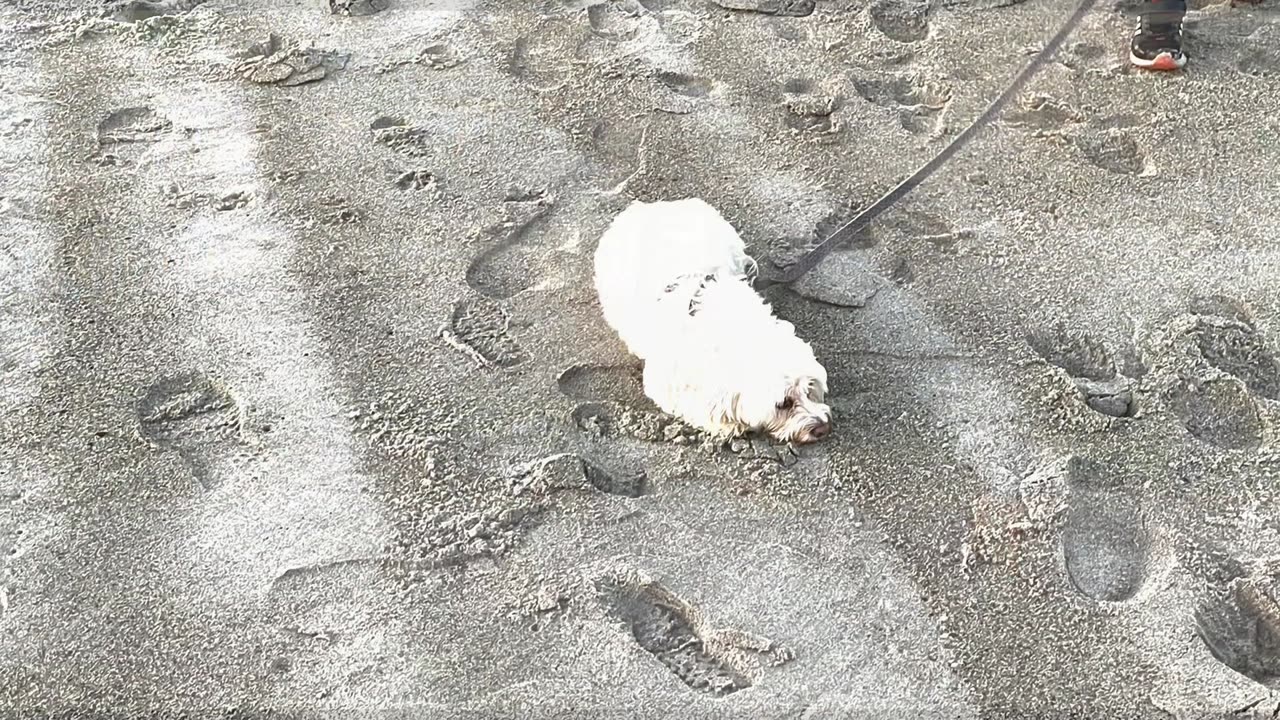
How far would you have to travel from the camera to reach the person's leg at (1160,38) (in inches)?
180

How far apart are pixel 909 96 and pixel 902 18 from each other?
0.68 metres

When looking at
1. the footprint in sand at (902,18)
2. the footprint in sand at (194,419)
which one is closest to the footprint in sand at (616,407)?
the footprint in sand at (194,419)

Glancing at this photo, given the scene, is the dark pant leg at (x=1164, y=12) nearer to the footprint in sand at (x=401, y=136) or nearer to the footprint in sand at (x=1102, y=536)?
the footprint in sand at (x=1102, y=536)

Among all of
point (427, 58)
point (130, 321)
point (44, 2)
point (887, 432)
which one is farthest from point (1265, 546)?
point (44, 2)

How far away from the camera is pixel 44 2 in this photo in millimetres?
5250

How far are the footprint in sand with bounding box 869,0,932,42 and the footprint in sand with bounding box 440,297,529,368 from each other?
247 cm

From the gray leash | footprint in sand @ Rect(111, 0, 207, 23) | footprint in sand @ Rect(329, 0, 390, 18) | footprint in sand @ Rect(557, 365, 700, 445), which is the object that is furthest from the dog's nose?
footprint in sand @ Rect(111, 0, 207, 23)

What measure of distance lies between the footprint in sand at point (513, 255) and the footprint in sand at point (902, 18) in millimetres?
1947

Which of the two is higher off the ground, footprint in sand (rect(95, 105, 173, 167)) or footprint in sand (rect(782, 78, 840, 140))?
footprint in sand (rect(95, 105, 173, 167))

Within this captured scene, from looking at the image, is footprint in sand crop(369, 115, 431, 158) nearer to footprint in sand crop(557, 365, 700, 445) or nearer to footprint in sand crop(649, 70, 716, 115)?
footprint in sand crop(649, 70, 716, 115)

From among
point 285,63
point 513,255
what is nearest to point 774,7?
point 513,255

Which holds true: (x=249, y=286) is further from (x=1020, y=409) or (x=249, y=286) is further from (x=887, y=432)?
(x=1020, y=409)

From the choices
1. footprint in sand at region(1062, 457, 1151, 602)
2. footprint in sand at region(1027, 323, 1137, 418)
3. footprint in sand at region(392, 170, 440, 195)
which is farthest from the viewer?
footprint in sand at region(392, 170, 440, 195)

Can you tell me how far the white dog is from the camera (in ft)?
9.62
